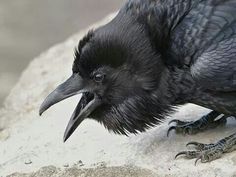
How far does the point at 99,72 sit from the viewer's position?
4727 millimetres

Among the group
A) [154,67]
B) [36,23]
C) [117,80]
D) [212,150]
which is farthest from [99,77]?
[36,23]

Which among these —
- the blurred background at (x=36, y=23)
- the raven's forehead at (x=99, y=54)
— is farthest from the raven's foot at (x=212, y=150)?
the blurred background at (x=36, y=23)

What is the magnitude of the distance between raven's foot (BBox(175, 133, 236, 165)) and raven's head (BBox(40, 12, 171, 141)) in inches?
14.3

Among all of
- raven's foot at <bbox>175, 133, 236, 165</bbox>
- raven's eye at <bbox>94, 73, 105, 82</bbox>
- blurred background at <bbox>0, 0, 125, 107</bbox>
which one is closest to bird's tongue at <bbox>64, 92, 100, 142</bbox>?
raven's eye at <bbox>94, 73, 105, 82</bbox>

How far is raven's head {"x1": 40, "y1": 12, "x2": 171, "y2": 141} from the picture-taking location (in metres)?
4.71

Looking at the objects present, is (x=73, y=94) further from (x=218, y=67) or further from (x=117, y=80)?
(x=218, y=67)

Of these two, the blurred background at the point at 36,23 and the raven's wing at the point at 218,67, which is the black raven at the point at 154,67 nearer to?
the raven's wing at the point at 218,67

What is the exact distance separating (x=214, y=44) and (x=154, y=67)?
416mm

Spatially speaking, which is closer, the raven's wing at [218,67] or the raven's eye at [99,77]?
the raven's wing at [218,67]

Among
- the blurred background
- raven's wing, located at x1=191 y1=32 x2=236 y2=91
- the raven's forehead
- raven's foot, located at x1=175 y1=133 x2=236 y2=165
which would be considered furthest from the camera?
the blurred background

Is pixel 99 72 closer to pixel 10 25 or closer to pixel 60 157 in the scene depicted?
pixel 60 157

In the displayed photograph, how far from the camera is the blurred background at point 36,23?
447 inches

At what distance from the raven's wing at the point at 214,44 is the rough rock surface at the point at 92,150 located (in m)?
0.56

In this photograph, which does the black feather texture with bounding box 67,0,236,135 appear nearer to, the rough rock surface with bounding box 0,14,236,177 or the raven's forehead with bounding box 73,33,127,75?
the raven's forehead with bounding box 73,33,127,75
